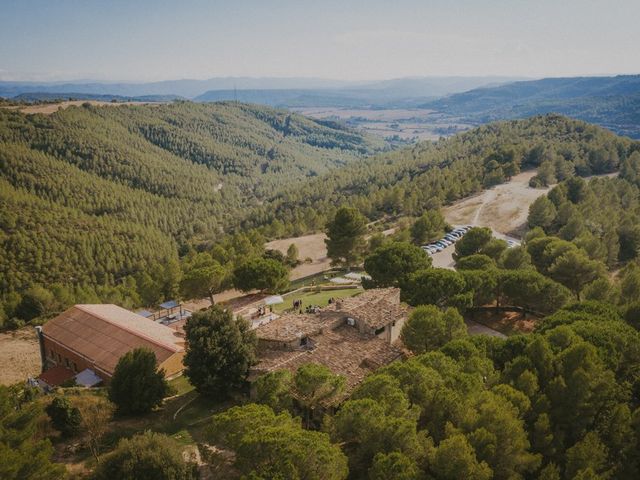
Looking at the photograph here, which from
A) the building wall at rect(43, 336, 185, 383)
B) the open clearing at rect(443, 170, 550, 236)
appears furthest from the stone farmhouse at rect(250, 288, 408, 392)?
the open clearing at rect(443, 170, 550, 236)

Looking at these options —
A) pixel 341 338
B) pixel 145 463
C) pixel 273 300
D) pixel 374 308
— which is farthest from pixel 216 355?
pixel 273 300

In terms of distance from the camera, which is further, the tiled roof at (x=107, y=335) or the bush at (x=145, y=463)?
the tiled roof at (x=107, y=335)

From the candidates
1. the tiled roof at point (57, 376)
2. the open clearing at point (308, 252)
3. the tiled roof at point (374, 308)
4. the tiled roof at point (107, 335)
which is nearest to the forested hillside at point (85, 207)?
the open clearing at point (308, 252)

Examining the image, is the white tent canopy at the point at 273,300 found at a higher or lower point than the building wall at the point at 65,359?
higher

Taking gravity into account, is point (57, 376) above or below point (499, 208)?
below

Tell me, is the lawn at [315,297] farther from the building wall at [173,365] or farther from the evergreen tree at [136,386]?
the evergreen tree at [136,386]

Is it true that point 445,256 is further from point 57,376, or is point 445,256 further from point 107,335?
point 57,376
